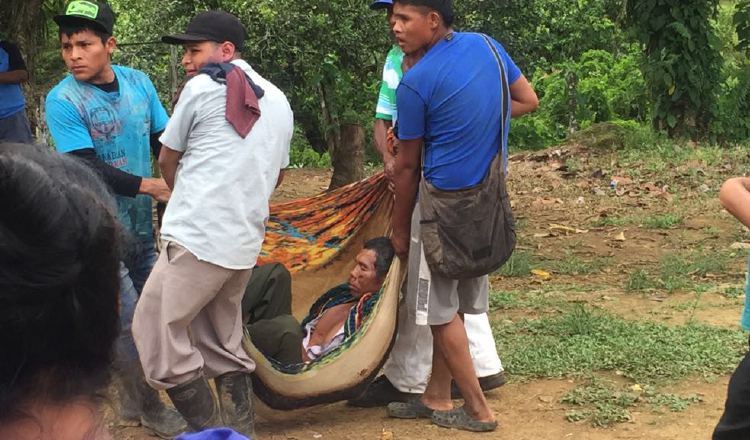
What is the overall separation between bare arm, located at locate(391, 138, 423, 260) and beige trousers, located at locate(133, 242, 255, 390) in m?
0.70

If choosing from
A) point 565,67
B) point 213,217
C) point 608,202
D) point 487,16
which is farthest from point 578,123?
point 213,217

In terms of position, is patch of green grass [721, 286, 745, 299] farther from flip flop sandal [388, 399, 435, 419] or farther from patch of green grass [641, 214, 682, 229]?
flip flop sandal [388, 399, 435, 419]

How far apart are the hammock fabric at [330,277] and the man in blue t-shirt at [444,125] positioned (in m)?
0.24

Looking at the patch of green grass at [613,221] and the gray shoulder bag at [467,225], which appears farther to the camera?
the patch of green grass at [613,221]

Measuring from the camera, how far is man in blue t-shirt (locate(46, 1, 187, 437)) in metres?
3.87

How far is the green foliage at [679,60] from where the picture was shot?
1177cm

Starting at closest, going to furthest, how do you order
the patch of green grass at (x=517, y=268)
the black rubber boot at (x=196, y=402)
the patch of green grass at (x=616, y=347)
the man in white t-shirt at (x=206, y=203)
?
the man in white t-shirt at (x=206, y=203), the black rubber boot at (x=196, y=402), the patch of green grass at (x=616, y=347), the patch of green grass at (x=517, y=268)

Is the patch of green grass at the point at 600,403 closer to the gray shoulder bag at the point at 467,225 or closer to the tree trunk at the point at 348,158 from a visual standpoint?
the gray shoulder bag at the point at 467,225

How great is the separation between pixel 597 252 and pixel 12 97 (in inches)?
170

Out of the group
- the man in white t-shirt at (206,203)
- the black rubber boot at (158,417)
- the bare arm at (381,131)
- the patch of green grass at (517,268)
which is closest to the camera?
the man in white t-shirt at (206,203)

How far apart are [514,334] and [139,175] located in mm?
2305

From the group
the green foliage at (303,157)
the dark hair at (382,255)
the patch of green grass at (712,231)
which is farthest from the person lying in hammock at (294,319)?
the green foliage at (303,157)

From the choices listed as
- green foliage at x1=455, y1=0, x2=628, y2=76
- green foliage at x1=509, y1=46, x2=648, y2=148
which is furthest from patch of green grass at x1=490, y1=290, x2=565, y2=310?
green foliage at x1=509, y1=46, x2=648, y2=148

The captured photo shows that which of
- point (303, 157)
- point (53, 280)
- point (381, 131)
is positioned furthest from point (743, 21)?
point (53, 280)
